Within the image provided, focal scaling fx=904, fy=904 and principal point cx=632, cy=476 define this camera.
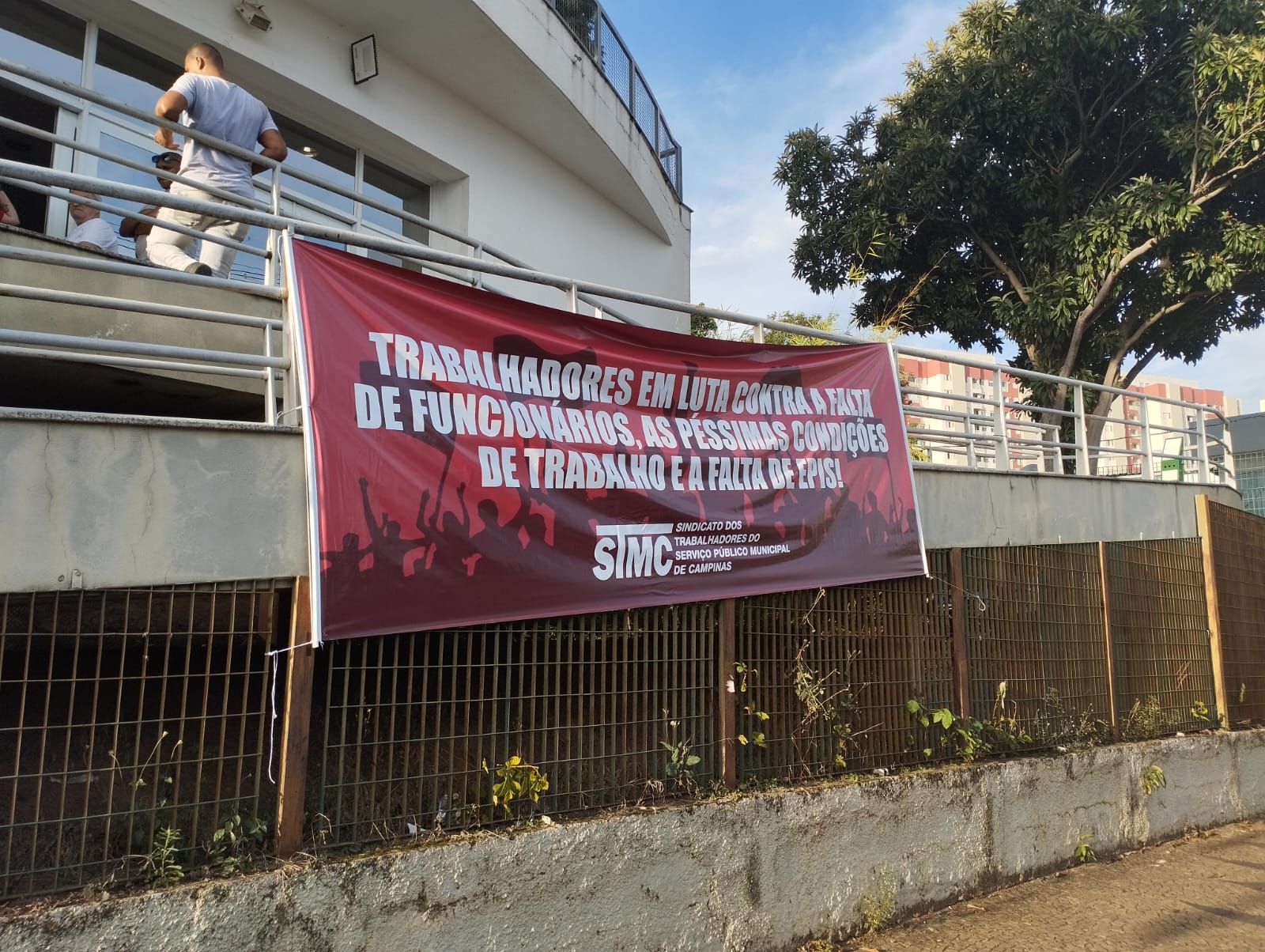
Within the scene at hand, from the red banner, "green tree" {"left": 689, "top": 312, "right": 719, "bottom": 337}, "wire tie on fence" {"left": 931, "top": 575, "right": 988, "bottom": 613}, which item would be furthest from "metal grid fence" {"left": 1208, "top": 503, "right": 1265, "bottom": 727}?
"green tree" {"left": 689, "top": 312, "right": 719, "bottom": 337}

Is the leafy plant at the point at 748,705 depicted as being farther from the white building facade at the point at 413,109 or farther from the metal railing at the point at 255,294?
the white building facade at the point at 413,109

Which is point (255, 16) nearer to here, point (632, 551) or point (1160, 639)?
point (632, 551)

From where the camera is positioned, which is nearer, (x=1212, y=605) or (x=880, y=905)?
(x=880, y=905)

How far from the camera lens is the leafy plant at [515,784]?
3.88 metres

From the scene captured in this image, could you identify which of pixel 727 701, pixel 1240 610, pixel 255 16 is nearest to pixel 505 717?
pixel 727 701

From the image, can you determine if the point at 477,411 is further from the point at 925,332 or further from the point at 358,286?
the point at 925,332

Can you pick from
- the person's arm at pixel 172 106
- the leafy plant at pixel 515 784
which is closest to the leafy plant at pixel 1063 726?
the leafy plant at pixel 515 784

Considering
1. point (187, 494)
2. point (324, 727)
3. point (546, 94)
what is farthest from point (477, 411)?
point (546, 94)

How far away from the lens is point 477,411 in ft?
12.8

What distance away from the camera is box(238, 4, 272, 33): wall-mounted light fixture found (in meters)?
7.16

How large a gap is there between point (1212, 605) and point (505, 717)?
280 inches

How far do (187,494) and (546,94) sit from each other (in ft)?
23.5

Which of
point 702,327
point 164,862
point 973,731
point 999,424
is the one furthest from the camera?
point 702,327

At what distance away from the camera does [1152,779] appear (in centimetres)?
677
